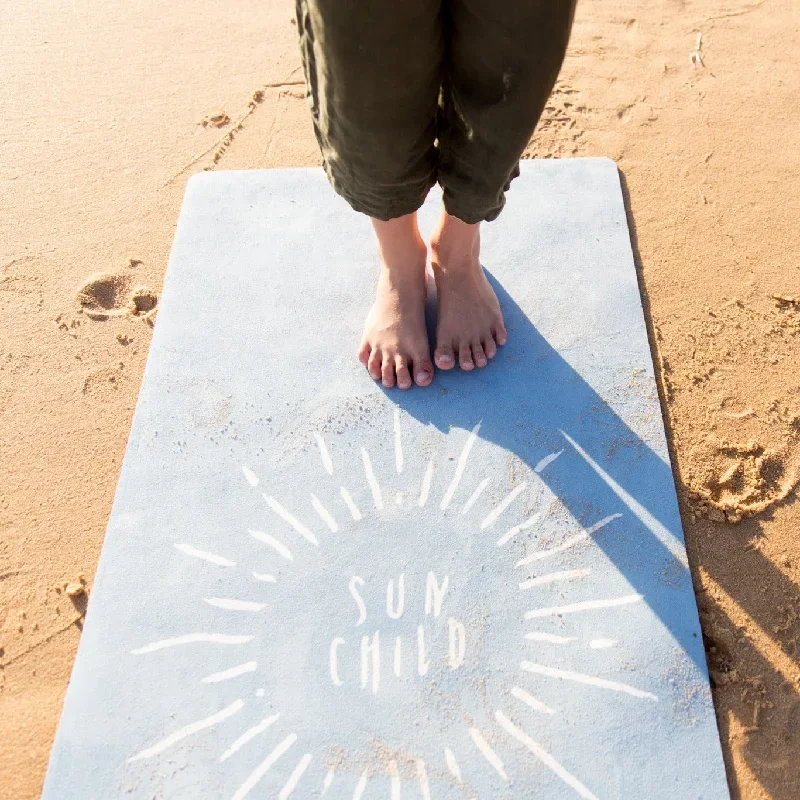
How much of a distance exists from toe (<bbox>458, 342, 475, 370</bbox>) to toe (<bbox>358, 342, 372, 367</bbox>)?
21 cm

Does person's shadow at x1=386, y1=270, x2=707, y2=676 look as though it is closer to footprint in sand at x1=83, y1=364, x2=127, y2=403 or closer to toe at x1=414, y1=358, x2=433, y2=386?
toe at x1=414, y1=358, x2=433, y2=386

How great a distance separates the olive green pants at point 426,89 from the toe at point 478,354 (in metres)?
0.38

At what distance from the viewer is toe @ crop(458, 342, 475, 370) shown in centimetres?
156

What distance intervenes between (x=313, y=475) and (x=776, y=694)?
0.95 metres

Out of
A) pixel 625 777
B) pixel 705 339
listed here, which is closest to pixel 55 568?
pixel 625 777

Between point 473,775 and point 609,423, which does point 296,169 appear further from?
point 473,775

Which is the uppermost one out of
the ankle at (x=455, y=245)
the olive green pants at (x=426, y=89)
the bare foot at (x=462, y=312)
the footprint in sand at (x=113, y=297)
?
the olive green pants at (x=426, y=89)

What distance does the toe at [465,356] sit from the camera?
156 cm

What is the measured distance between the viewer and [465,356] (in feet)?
5.11

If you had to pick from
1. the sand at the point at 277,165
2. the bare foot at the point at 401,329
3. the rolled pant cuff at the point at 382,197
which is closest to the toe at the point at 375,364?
the bare foot at the point at 401,329

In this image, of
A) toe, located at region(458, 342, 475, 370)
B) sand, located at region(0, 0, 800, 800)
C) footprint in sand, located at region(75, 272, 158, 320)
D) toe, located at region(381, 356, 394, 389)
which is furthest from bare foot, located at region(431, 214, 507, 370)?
footprint in sand, located at region(75, 272, 158, 320)

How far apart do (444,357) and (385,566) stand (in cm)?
47

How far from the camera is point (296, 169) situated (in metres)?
1.94

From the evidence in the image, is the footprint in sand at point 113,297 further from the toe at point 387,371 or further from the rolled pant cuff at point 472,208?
the rolled pant cuff at point 472,208
